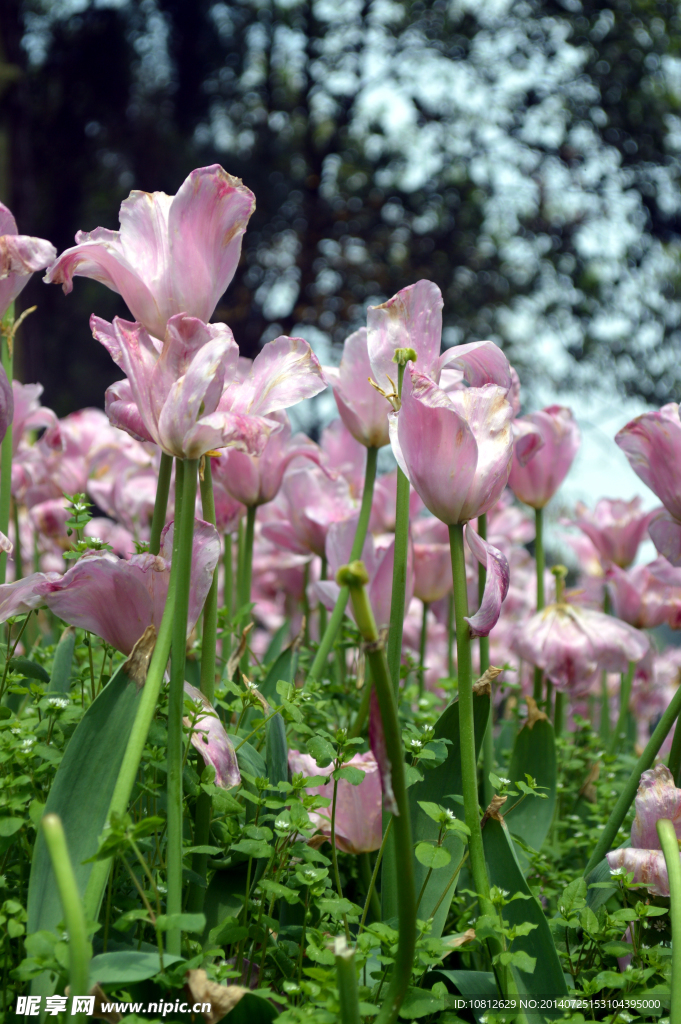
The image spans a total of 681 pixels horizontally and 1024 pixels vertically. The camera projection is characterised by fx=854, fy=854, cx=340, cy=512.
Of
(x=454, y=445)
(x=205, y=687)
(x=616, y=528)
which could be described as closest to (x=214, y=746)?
(x=205, y=687)

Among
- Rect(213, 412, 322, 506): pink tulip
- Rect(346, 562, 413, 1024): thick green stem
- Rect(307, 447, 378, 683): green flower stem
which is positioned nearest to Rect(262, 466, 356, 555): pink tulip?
Rect(213, 412, 322, 506): pink tulip

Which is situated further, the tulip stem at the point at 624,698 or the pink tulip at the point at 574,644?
the tulip stem at the point at 624,698

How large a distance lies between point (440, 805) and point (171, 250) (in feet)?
2.01

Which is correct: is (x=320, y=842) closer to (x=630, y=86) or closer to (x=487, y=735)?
(x=487, y=735)

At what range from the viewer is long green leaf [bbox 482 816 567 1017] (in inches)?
30.6

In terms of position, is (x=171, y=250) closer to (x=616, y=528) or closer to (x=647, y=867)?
(x=647, y=867)

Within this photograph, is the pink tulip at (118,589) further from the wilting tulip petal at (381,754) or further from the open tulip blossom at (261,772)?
the wilting tulip petal at (381,754)

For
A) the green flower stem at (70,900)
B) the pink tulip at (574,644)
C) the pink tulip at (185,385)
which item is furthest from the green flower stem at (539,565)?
the green flower stem at (70,900)

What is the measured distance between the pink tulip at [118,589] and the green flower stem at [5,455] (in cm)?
19

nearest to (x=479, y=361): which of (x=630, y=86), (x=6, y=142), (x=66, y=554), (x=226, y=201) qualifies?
(x=226, y=201)

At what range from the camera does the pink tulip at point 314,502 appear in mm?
1511

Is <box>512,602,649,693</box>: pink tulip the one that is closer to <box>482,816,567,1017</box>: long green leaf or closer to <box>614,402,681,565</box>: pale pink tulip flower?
<box>614,402,681,565</box>: pale pink tulip flower

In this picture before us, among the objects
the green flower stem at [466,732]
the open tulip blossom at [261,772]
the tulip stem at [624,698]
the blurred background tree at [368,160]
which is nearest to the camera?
the open tulip blossom at [261,772]

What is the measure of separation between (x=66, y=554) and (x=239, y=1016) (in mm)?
464
